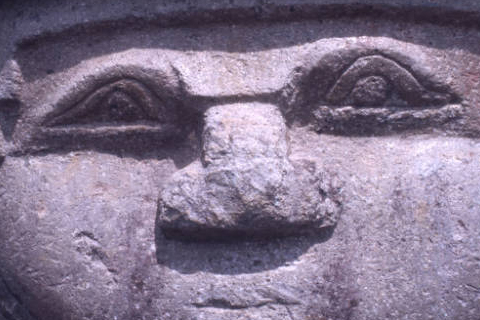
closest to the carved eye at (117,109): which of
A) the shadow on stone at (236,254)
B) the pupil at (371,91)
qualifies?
the shadow on stone at (236,254)

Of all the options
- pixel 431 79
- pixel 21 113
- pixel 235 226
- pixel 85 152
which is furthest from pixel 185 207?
pixel 431 79

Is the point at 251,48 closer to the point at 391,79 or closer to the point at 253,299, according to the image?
the point at 391,79

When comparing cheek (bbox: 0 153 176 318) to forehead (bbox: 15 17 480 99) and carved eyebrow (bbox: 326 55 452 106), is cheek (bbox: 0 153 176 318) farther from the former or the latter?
carved eyebrow (bbox: 326 55 452 106)

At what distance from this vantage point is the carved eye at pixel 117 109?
1.34 meters

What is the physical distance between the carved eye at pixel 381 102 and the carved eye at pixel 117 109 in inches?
15.6

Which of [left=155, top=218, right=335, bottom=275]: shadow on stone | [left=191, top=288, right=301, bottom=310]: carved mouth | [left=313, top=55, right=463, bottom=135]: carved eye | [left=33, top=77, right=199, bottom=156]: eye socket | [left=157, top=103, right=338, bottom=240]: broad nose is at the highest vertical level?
[left=313, top=55, right=463, bottom=135]: carved eye

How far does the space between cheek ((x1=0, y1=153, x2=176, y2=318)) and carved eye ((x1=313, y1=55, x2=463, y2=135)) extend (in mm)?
430

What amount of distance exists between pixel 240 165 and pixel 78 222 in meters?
0.41

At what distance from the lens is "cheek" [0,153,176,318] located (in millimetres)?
1247

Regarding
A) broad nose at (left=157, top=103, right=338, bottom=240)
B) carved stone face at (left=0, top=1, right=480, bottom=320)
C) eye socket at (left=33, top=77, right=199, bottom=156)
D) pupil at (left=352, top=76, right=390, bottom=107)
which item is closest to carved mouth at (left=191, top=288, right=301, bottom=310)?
carved stone face at (left=0, top=1, right=480, bottom=320)

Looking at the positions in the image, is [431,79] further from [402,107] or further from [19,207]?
[19,207]

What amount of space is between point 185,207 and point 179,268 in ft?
0.45

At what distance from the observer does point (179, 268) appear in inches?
47.9

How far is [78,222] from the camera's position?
1.28 m
